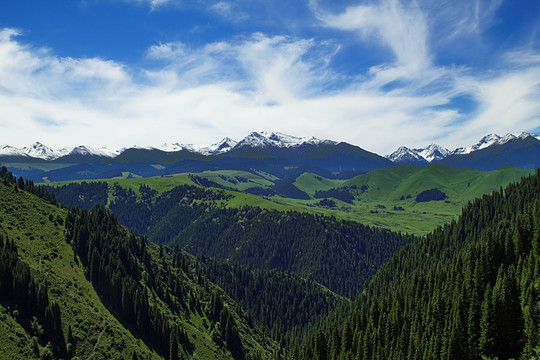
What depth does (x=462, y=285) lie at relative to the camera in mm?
96750

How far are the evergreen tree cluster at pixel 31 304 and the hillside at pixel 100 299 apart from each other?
10.9 inches

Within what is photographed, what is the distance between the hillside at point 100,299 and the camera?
3910 inches

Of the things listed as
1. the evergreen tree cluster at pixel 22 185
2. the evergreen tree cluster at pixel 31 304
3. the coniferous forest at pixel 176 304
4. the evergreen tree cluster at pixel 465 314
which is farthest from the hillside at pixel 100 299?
the evergreen tree cluster at pixel 465 314

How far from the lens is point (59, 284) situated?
386ft

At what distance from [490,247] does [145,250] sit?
5374 inches

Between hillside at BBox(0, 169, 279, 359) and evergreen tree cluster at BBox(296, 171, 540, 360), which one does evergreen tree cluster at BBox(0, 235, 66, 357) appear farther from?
evergreen tree cluster at BBox(296, 171, 540, 360)

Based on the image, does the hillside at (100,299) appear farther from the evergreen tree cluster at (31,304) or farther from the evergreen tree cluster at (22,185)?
the evergreen tree cluster at (22,185)

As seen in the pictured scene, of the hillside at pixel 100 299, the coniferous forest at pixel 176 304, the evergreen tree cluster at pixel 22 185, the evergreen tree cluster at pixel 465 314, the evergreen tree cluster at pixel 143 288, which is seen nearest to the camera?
the evergreen tree cluster at pixel 465 314

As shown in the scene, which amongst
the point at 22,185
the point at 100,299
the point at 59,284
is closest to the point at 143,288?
the point at 100,299

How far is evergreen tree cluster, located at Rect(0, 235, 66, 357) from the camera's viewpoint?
96312mm

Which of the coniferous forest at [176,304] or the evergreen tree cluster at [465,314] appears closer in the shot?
the evergreen tree cluster at [465,314]

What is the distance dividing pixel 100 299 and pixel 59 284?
15.5 metres

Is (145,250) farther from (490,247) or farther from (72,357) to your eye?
(490,247)

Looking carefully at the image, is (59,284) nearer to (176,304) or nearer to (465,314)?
(176,304)
